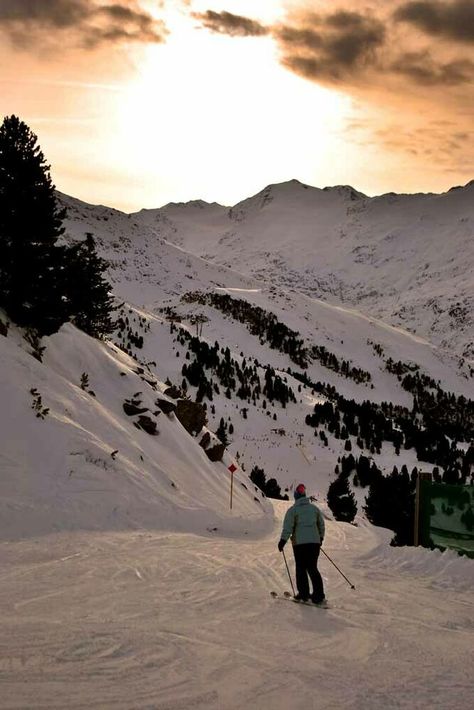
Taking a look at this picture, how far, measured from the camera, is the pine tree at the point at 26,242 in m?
19.1

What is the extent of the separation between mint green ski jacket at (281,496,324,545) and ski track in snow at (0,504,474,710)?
0.92m

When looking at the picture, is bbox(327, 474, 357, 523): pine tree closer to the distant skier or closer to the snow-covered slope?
the snow-covered slope

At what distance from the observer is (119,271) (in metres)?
118

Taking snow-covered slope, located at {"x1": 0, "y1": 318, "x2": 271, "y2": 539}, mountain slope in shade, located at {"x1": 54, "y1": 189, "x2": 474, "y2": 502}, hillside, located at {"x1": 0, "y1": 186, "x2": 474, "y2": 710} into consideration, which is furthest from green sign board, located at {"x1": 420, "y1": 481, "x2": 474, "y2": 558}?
mountain slope in shade, located at {"x1": 54, "y1": 189, "x2": 474, "y2": 502}

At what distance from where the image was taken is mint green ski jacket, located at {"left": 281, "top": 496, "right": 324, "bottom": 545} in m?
8.34

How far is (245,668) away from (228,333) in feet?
240

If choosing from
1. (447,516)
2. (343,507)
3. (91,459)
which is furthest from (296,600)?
(343,507)

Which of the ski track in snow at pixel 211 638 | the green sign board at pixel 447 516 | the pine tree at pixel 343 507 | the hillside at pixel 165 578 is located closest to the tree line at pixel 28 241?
the hillside at pixel 165 578

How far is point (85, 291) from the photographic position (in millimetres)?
22875

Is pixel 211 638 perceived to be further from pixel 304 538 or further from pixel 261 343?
pixel 261 343

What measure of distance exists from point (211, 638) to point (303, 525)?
2.82 metres

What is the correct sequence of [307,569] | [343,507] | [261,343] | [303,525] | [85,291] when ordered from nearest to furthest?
[307,569]
[303,525]
[85,291]
[343,507]
[261,343]

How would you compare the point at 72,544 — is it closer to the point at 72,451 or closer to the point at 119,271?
the point at 72,451

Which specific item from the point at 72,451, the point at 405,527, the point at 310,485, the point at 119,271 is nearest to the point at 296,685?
the point at 72,451
